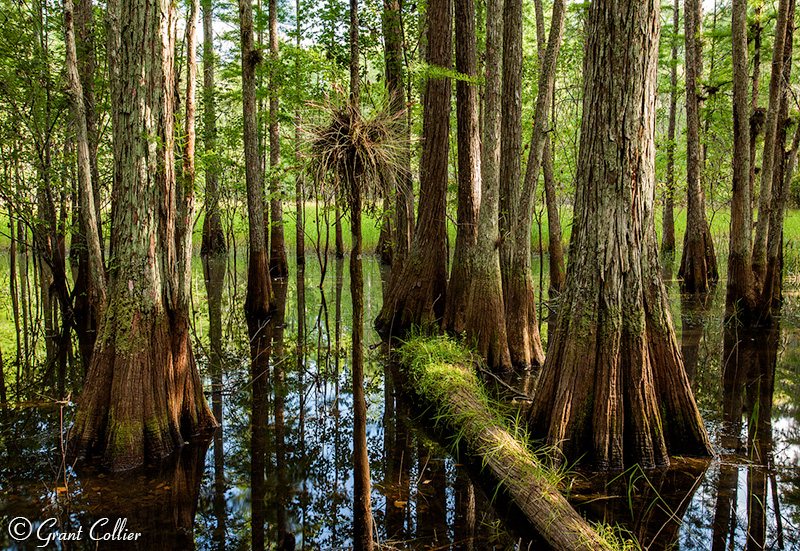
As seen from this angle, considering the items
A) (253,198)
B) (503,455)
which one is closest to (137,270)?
(503,455)

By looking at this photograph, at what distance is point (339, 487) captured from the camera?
15.1 feet

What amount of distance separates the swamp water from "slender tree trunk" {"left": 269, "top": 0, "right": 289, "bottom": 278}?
6.40 metres

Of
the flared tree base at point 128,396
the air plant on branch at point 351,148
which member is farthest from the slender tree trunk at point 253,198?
the air plant on branch at point 351,148

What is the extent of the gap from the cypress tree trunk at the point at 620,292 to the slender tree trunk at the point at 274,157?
7.74m

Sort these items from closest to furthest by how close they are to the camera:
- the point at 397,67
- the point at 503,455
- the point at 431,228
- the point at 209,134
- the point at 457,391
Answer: the point at 503,455 < the point at 457,391 < the point at 431,228 < the point at 397,67 < the point at 209,134

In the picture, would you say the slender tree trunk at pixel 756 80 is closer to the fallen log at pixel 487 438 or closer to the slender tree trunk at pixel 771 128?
the slender tree trunk at pixel 771 128

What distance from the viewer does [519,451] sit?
4629 millimetres

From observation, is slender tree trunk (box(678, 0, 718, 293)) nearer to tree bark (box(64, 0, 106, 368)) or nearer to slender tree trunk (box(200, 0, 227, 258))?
slender tree trunk (box(200, 0, 227, 258))

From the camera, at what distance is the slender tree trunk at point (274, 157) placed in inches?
474

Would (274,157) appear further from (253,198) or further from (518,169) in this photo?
(518,169)

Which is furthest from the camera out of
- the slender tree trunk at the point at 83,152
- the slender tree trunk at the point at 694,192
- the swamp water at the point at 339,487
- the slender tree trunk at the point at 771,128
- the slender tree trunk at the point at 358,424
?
the slender tree trunk at the point at 694,192

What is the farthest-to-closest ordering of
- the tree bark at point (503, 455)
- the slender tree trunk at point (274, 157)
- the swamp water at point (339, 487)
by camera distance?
the slender tree trunk at point (274, 157) → the swamp water at point (339, 487) → the tree bark at point (503, 455)

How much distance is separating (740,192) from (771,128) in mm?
1145

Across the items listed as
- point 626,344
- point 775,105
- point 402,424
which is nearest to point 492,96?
point 626,344
